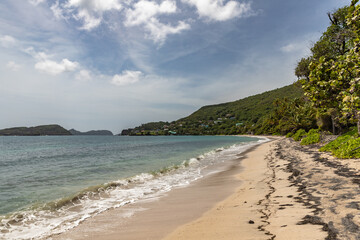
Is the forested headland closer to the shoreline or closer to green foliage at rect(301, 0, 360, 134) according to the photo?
green foliage at rect(301, 0, 360, 134)

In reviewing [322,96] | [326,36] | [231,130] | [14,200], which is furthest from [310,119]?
[231,130]

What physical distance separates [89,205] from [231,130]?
537 feet

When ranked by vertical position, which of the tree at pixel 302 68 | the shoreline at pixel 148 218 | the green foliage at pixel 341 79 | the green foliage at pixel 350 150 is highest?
the tree at pixel 302 68

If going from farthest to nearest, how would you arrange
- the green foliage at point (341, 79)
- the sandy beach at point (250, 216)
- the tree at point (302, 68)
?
the tree at point (302, 68)
the green foliage at point (341, 79)
the sandy beach at point (250, 216)

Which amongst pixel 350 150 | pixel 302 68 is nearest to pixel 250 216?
pixel 350 150

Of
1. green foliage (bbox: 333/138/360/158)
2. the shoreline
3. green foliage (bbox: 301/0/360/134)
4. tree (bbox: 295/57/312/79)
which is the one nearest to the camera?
green foliage (bbox: 301/0/360/134)

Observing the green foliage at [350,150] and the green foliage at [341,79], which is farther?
the green foliage at [350,150]

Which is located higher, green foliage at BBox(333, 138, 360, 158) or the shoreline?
green foliage at BBox(333, 138, 360, 158)

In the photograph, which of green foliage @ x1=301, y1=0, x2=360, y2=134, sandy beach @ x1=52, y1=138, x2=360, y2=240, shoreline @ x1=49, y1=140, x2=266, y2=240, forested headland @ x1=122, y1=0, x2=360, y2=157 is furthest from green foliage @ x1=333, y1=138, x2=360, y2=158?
shoreline @ x1=49, y1=140, x2=266, y2=240

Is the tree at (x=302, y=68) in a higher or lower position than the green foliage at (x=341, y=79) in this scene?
higher

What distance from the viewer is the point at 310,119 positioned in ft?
150

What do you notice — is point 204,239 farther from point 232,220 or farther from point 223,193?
point 223,193

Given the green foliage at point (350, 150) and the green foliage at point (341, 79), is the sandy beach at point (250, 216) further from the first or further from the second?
the green foliage at point (350, 150)

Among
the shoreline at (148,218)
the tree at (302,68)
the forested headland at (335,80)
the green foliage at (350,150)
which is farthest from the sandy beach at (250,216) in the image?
the tree at (302,68)
